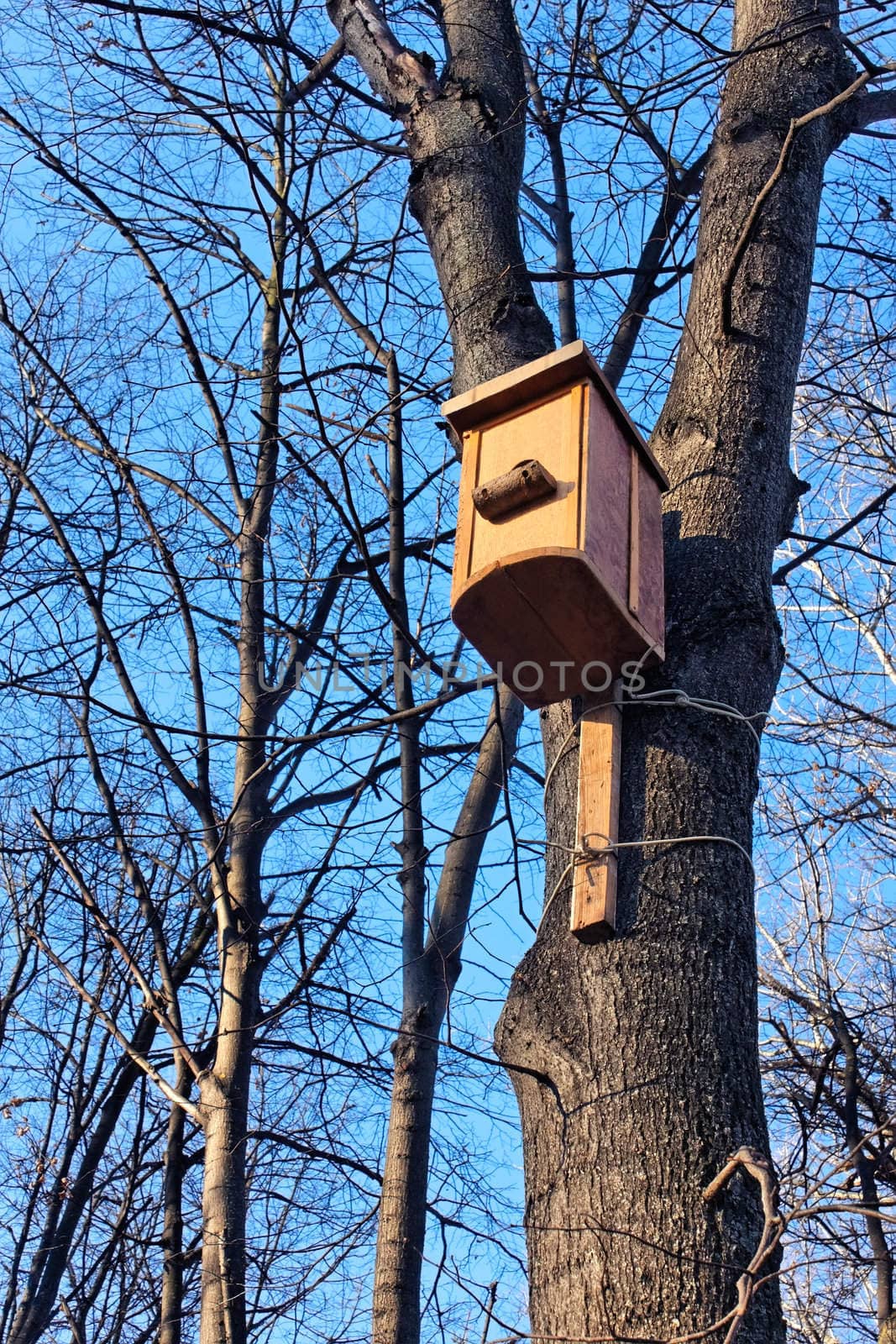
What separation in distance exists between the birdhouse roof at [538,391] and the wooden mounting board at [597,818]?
55cm

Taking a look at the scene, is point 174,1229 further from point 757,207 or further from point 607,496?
point 757,207

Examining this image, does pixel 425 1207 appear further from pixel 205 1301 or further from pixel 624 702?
pixel 624 702

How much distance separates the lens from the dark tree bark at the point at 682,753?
157cm

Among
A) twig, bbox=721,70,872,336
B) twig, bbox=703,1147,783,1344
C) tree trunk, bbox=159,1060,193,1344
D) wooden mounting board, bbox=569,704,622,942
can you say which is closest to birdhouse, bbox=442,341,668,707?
wooden mounting board, bbox=569,704,622,942

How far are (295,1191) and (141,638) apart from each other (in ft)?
5.99

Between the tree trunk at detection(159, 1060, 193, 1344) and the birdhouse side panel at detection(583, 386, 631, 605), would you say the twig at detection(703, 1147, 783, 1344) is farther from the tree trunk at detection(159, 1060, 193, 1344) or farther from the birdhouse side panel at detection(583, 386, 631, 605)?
the tree trunk at detection(159, 1060, 193, 1344)

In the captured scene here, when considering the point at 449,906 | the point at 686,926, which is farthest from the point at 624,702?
the point at 449,906

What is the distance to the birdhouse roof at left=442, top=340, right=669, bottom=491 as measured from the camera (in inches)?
86.8

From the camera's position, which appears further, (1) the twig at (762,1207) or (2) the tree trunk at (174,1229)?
(2) the tree trunk at (174,1229)

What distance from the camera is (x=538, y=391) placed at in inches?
90.5

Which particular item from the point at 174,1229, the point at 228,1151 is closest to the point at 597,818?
the point at 228,1151

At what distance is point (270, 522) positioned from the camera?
4.38 metres

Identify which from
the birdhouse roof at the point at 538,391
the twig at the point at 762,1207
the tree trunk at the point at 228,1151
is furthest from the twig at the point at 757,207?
the tree trunk at the point at 228,1151

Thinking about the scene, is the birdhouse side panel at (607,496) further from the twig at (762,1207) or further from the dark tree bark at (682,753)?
the twig at (762,1207)
